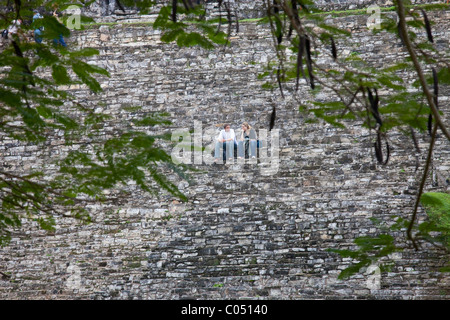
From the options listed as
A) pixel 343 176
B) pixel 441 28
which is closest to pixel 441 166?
pixel 343 176

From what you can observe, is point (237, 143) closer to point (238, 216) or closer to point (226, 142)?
point (226, 142)

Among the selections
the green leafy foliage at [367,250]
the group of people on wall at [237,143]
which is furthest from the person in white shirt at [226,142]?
the green leafy foliage at [367,250]

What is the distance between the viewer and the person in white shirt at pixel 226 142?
9.04 m

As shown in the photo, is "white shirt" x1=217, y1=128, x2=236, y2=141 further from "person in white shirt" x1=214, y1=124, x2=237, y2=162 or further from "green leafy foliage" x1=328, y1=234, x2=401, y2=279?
"green leafy foliage" x1=328, y1=234, x2=401, y2=279

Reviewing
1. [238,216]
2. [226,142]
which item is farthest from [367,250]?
[226,142]

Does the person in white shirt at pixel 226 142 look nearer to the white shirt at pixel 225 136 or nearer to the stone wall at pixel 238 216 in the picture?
the white shirt at pixel 225 136

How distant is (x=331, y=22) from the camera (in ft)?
33.0

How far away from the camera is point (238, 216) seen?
27.8ft

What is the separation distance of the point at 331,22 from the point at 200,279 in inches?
193

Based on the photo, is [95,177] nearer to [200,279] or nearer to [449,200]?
[200,279]

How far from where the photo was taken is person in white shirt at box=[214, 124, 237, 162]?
9.04 metres

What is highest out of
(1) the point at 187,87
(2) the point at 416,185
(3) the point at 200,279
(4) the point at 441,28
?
(4) the point at 441,28

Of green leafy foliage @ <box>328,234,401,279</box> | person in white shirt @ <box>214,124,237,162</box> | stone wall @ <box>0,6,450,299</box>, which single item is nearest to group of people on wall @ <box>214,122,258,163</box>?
person in white shirt @ <box>214,124,237,162</box>

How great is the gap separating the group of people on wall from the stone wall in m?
0.21
